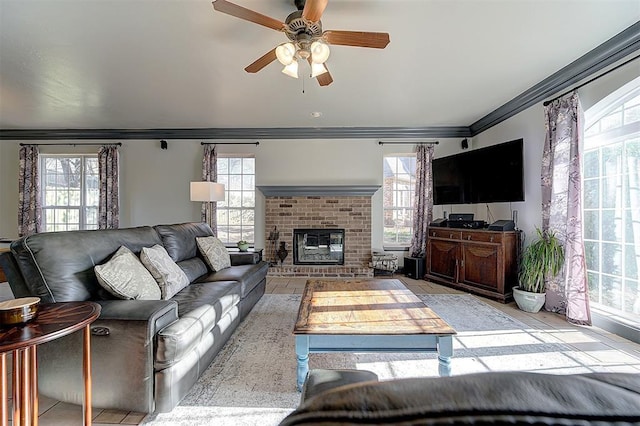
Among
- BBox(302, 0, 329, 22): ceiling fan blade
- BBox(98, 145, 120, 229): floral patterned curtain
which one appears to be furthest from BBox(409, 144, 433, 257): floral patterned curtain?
BBox(98, 145, 120, 229): floral patterned curtain

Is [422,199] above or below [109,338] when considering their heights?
above

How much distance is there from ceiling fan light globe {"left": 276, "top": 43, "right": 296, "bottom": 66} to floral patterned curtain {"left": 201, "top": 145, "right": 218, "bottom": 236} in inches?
140

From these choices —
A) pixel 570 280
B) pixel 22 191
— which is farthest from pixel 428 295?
pixel 22 191

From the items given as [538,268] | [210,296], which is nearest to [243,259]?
[210,296]

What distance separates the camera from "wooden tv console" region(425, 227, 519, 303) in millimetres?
3754

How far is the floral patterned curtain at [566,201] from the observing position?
3016 millimetres

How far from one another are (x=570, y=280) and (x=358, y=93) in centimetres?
312

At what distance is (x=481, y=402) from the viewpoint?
0.29m

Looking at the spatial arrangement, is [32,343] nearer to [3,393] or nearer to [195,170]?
[3,393]

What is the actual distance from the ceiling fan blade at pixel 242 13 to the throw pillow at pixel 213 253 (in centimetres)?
241

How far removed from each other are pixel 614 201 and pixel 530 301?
1.31 m

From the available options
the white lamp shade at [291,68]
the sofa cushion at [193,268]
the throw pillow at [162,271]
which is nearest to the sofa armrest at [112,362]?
the throw pillow at [162,271]

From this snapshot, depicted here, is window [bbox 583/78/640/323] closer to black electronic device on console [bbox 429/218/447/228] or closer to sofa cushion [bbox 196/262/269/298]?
black electronic device on console [bbox 429/218/447/228]

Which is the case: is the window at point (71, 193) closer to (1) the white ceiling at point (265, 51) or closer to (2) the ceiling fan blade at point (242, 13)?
(1) the white ceiling at point (265, 51)
